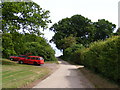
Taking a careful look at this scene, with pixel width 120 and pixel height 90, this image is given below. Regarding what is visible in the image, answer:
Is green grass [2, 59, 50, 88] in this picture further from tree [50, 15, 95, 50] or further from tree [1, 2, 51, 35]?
tree [50, 15, 95, 50]

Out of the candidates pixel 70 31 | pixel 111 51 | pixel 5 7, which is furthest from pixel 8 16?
pixel 70 31

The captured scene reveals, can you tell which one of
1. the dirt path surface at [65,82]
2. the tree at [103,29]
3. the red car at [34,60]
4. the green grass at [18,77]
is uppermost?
the tree at [103,29]

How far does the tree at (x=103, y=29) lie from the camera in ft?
230

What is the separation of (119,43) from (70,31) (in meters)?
58.6

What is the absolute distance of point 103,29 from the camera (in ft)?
230

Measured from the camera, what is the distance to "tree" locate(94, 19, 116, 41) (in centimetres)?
7006

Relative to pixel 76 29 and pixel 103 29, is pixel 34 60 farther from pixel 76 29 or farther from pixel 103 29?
pixel 103 29

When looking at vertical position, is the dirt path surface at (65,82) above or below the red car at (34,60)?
below

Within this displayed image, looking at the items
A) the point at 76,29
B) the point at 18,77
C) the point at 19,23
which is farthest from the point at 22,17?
the point at 76,29

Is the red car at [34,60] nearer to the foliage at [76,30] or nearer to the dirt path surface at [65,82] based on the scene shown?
the dirt path surface at [65,82]

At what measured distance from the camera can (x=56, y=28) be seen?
67.8 meters

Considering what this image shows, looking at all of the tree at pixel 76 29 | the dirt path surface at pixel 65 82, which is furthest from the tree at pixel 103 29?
the dirt path surface at pixel 65 82

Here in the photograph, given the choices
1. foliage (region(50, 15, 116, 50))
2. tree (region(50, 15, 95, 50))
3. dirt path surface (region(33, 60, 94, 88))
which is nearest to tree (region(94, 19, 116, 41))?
foliage (region(50, 15, 116, 50))

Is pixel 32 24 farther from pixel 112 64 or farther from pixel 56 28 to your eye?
pixel 56 28
